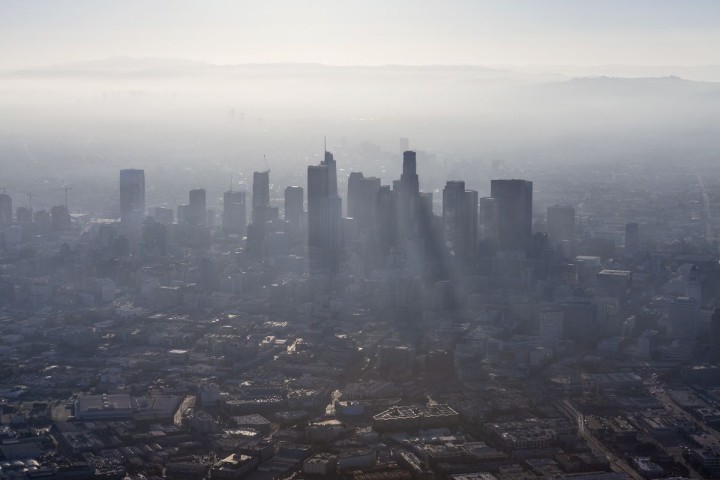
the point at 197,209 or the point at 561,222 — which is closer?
the point at 561,222

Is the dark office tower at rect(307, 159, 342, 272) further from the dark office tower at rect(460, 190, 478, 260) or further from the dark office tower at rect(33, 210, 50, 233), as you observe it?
the dark office tower at rect(33, 210, 50, 233)

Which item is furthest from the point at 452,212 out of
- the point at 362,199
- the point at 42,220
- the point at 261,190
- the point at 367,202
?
the point at 42,220

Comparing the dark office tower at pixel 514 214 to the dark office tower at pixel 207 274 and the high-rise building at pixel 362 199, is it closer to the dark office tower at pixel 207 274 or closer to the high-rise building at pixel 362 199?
the high-rise building at pixel 362 199

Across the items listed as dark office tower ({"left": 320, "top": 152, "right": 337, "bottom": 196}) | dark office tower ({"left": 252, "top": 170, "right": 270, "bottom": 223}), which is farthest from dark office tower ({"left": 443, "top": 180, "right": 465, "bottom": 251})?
dark office tower ({"left": 252, "top": 170, "right": 270, "bottom": 223})

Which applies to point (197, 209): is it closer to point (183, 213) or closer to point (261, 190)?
point (183, 213)

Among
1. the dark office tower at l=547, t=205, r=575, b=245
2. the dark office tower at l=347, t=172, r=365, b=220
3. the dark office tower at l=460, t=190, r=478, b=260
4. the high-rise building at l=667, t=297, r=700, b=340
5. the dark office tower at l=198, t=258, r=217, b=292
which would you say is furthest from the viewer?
the dark office tower at l=347, t=172, r=365, b=220
